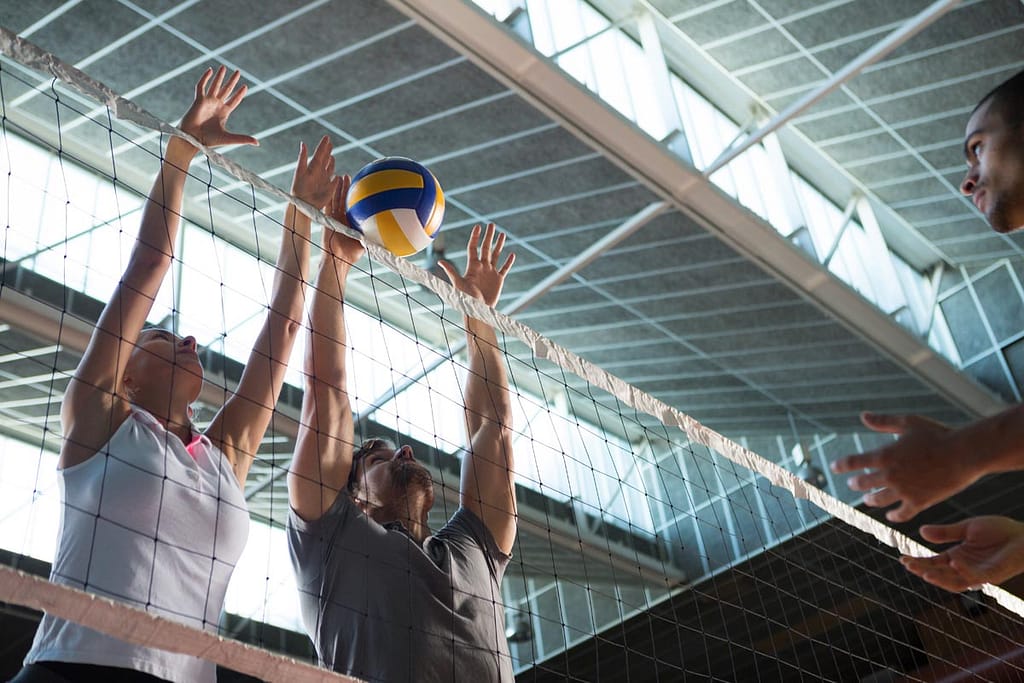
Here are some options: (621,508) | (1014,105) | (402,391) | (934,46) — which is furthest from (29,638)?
(1014,105)

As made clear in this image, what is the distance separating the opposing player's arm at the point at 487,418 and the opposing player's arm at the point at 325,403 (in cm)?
51

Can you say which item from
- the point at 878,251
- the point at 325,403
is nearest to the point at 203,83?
the point at 325,403

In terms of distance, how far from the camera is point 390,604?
3182 mm

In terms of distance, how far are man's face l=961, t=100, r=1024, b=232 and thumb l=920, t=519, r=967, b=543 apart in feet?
1.95

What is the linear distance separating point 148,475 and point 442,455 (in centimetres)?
898

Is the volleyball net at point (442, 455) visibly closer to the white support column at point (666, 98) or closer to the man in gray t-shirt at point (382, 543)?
the man in gray t-shirt at point (382, 543)

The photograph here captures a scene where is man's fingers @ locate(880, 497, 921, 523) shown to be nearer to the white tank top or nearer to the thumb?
the thumb

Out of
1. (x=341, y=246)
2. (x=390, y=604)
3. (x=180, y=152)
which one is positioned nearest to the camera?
(x=390, y=604)

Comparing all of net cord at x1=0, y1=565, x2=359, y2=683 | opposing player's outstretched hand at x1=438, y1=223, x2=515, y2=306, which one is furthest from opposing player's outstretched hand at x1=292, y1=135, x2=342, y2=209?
net cord at x1=0, y1=565, x2=359, y2=683

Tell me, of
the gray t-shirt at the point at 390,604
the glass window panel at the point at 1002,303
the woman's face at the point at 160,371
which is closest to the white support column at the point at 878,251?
the glass window panel at the point at 1002,303

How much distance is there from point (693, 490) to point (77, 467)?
11.0m

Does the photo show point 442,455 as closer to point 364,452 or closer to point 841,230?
point 841,230

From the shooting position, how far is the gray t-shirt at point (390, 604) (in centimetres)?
311

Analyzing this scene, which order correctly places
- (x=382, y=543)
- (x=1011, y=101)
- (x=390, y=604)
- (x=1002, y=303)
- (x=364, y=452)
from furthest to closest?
(x=1002, y=303), (x=364, y=452), (x=382, y=543), (x=390, y=604), (x=1011, y=101)
